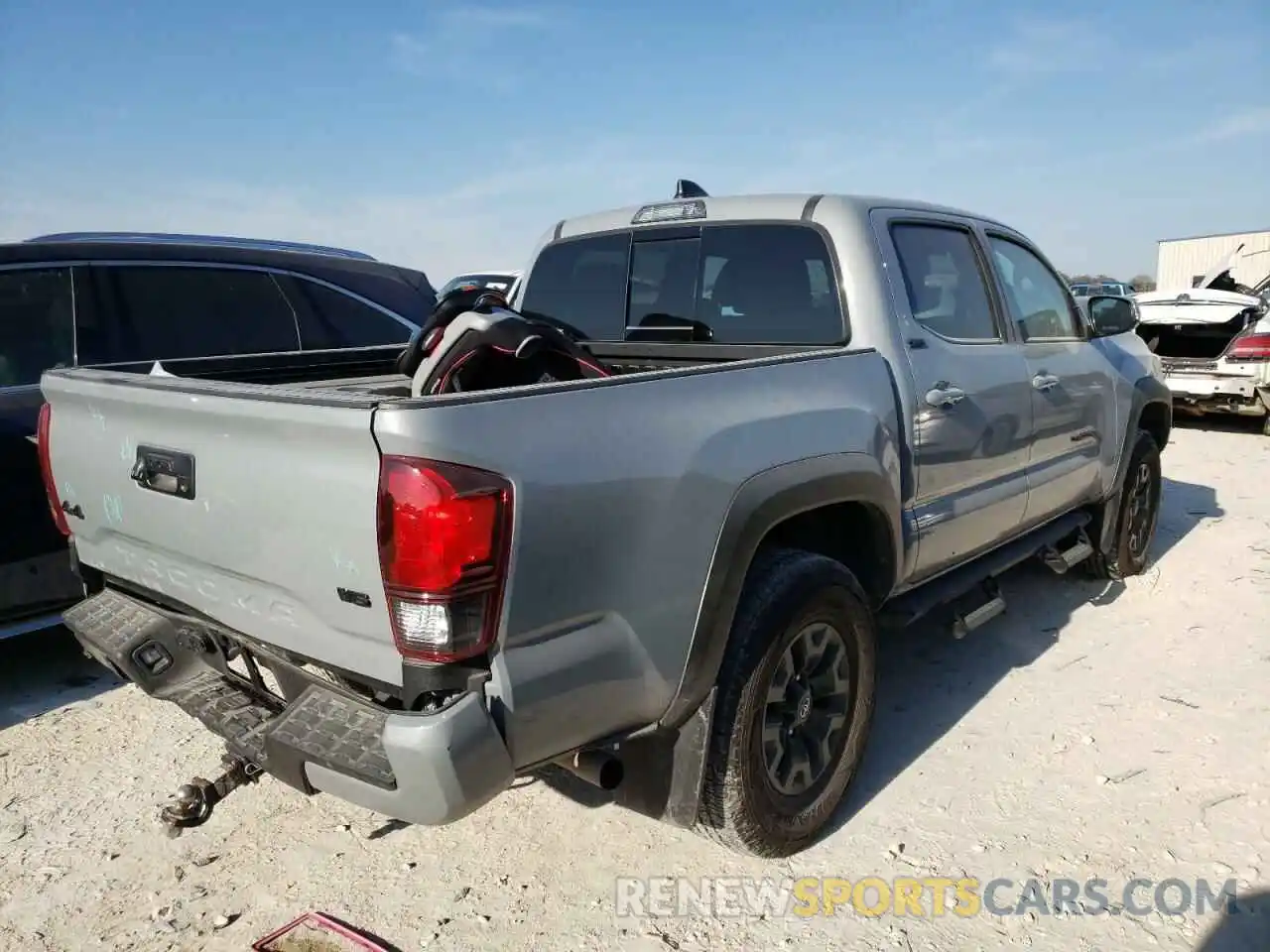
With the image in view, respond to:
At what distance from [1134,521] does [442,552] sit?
4688 millimetres

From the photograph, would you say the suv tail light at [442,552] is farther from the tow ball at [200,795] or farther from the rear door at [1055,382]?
the rear door at [1055,382]

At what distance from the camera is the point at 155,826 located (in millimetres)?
2922

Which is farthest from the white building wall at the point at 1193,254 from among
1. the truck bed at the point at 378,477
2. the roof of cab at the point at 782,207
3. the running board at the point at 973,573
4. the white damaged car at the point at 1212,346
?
the truck bed at the point at 378,477

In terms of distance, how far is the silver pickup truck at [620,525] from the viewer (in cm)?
185

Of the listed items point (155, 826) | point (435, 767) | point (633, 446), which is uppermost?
point (633, 446)

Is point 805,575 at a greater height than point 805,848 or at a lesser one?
greater

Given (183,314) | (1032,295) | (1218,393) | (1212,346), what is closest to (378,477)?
(183,314)

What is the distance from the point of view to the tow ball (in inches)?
90.4

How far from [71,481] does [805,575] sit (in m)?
2.26

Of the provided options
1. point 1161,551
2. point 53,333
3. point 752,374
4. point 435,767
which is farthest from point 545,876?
point 1161,551

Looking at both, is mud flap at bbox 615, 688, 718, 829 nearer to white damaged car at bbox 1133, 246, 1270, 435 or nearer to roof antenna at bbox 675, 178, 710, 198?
roof antenna at bbox 675, 178, 710, 198

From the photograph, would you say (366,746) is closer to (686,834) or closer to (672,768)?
(672,768)

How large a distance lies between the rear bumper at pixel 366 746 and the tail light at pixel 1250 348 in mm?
9627

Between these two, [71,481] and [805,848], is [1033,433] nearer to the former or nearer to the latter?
[805,848]
